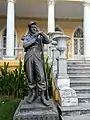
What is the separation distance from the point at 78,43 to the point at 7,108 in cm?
1350

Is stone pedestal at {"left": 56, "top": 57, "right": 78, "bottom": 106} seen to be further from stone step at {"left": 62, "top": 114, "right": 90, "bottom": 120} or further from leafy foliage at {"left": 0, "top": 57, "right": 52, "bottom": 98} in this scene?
leafy foliage at {"left": 0, "top": 57, "right": 52, "bottom": 98}

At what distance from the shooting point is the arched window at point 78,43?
18672 millimetres

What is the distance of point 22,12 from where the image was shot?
17703mm

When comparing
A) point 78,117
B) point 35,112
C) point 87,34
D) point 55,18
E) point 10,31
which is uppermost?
point 55,18

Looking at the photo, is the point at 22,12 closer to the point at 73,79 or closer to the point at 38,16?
the point at 38,16

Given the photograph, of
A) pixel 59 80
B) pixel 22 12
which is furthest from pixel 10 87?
pixel 22 12

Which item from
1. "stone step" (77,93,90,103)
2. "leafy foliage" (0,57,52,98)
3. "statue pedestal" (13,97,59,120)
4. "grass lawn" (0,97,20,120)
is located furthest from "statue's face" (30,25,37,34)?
"leafy foliage" (0,57,52,98)

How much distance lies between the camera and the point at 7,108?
652 cm

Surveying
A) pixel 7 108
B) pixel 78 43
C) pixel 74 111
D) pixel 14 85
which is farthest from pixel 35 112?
pixel 78 43

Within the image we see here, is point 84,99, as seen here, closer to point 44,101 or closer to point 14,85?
point 44,101

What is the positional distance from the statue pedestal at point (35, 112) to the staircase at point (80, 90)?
0.99 m

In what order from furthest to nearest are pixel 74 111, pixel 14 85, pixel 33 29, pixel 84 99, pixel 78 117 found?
pixel 14 85, pixel 84 99, pixel 74 111, pixel 78 117, pixel 33 29

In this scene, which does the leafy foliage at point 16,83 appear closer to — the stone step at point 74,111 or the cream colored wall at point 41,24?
the stone step at point 74,111

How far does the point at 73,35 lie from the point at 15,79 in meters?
12.2
